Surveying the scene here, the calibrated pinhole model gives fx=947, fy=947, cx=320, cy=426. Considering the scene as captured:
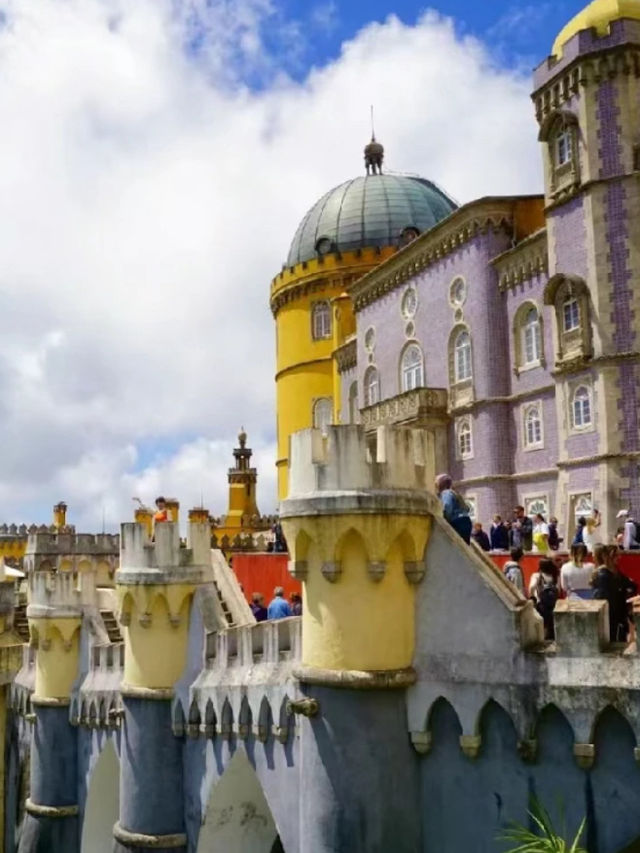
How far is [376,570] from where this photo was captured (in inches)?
384

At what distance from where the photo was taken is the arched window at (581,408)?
81.2 ft

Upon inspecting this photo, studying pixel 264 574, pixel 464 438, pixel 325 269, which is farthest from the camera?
pixel 325 269

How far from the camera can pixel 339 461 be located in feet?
33.0

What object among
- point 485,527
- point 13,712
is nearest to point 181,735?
point 13,712

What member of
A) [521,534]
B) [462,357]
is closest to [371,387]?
[462,357]

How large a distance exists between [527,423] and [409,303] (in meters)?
8.29

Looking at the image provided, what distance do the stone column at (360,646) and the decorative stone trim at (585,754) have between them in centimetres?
191

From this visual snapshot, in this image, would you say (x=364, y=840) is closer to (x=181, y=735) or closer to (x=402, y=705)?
(x=402, y=705)

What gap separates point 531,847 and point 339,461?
13.5ft

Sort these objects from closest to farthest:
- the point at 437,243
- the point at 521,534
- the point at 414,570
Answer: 1. the point at 414,570
2. the point at 521,534
3. the point at 437,243

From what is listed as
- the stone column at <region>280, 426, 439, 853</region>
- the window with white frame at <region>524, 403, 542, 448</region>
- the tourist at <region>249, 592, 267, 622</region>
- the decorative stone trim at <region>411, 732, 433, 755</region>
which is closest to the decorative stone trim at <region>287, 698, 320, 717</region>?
the stone column at <region>280, 426, 439, 853</region>

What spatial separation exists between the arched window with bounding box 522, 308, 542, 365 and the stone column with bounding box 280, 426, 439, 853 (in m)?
18.7

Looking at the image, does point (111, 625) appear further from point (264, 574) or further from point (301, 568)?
point (301, 568)

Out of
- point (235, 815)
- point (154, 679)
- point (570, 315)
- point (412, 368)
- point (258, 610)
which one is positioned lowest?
point (235, 815)
